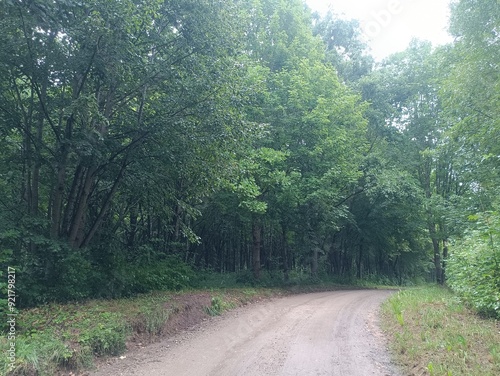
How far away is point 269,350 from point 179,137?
5862 millimetres

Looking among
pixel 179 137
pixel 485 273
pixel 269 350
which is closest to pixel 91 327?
pixel 269 350

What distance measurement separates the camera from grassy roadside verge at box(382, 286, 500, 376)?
5.17m

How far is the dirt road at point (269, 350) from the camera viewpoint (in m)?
5.73

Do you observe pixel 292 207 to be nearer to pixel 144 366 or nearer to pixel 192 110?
pixel 192 110

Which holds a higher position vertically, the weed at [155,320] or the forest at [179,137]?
the forest at [179,137]

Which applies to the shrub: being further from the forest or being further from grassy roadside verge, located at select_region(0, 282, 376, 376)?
grassy roadside verge, located at select_region(0, 282, 376, 376)

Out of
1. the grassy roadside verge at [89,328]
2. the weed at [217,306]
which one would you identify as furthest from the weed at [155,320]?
the weed at [217,306]

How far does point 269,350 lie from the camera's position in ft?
22.0

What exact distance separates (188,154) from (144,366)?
5768 mm

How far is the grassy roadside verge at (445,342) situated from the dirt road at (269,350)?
0.36 m

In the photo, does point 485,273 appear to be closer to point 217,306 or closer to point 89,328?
point 217,306

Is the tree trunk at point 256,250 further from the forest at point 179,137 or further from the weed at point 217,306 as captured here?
the weed at point 217,306

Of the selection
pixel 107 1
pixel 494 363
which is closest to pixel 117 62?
pixel 107 1

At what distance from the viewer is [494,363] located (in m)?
5.11
